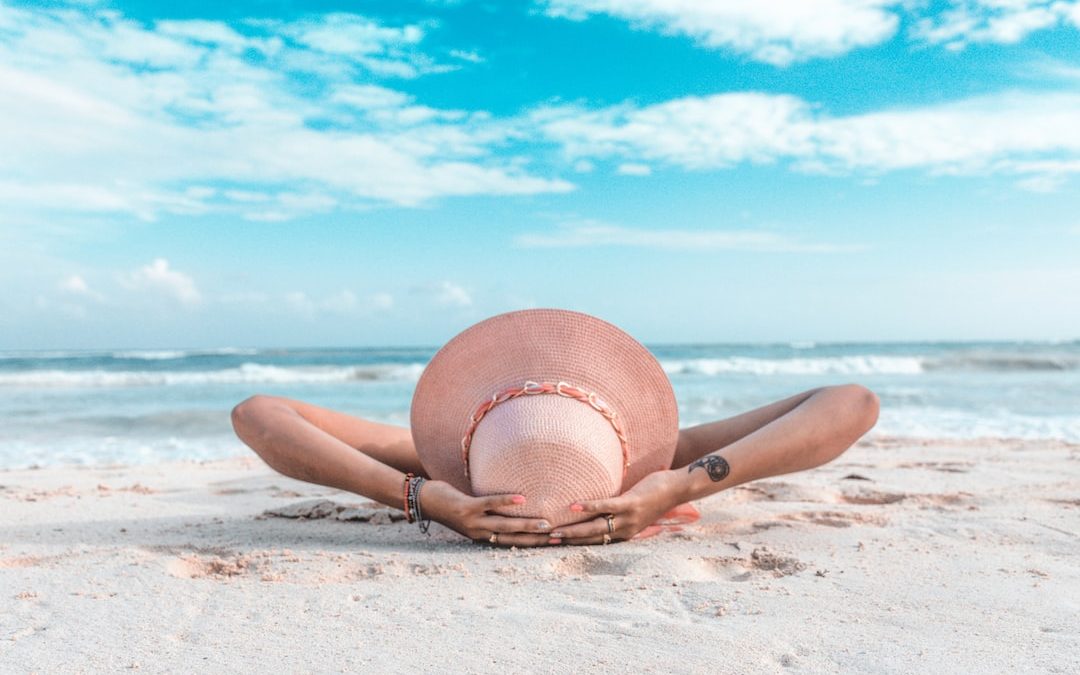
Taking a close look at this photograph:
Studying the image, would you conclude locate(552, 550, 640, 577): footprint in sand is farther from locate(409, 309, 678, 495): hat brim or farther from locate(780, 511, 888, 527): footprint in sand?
locate(780, 511, 888, 527): footprint in sand

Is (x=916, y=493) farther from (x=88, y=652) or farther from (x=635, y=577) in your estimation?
(x=88, y=652)

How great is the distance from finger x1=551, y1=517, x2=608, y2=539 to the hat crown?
0.03 metres

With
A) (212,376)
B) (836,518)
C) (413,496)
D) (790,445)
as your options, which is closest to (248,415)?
(413,496)

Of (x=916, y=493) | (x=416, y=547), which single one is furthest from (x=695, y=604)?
(x=916, y=493)

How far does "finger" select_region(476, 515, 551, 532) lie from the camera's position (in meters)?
2.58

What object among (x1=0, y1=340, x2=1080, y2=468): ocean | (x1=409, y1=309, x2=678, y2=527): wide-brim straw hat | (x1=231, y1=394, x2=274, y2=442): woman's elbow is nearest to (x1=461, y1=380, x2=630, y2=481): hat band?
(x1=409, y1=309, x2=678, y2=527): wide-brim straw hat

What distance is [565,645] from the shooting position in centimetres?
185

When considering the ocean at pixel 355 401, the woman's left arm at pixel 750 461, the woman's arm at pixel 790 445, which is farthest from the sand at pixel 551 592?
the ocean at pixel 355 401

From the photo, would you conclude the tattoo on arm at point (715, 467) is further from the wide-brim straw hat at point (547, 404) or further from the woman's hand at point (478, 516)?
the woman's hand at point (478, 516)

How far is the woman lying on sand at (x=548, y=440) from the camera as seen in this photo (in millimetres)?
2541

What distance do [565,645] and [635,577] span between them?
608mm

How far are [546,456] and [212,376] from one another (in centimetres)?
2184

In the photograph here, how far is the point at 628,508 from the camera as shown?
259 centimetres

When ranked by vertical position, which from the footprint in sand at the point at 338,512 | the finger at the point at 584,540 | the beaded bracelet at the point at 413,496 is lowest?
the footprint in sand at the point at 338,512
